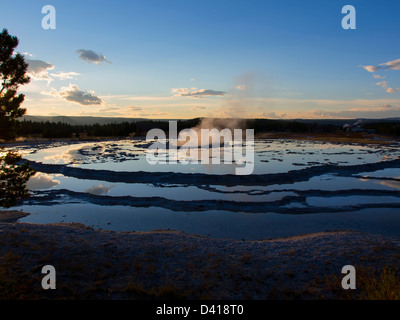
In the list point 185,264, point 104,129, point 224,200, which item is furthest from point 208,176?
point 104,129

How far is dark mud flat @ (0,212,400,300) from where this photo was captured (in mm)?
5445

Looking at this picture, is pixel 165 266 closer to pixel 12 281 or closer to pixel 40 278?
pixel 40 278

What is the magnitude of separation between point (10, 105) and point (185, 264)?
669 centimetres

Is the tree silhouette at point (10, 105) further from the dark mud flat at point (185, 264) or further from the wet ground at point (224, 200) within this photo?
the wet ground at point (224, 200)

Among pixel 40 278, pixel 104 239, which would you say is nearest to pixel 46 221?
pixel 104 239

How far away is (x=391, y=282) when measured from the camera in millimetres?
5234

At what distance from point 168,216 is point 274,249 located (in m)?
5.13

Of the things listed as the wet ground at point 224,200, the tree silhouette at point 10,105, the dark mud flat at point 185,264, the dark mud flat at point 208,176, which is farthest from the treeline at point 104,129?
the dark mud flat at point 185,264

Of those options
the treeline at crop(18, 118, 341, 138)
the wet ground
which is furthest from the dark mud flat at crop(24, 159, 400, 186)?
the treeline at crop(18, 118, 341, 138)

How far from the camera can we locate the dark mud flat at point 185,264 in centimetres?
545

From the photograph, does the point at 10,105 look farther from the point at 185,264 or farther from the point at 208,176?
the point at 208,176

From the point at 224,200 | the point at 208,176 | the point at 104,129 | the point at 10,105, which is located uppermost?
the point at 104,129

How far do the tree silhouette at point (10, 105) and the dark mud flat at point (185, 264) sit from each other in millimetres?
1325

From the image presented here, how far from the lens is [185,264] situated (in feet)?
22.2
